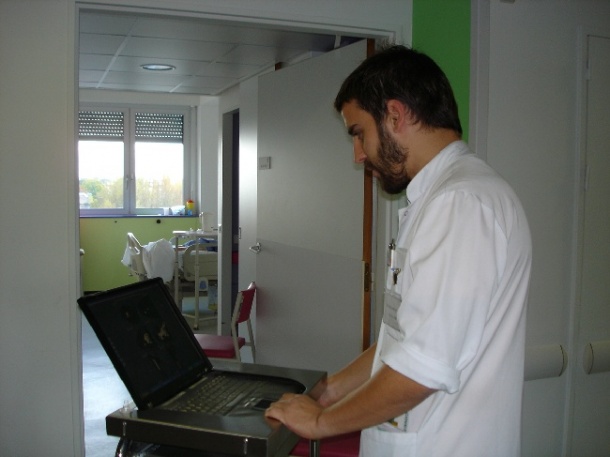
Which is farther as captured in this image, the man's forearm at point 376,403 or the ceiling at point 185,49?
the ceiling at point 185,49

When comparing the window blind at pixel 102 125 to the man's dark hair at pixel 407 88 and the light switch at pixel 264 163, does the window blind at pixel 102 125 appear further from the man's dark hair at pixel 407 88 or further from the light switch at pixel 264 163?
the man's dark hair at pixel 407 88

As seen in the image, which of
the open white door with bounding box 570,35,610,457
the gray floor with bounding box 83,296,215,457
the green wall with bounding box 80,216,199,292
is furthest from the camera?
the green wall with bounding box 80,216,199,292

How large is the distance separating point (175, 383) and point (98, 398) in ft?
9.54

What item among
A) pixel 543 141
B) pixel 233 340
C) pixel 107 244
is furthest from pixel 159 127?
pixel 543 141

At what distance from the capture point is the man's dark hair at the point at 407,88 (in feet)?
3.46

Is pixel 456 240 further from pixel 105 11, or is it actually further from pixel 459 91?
pixel 105 11

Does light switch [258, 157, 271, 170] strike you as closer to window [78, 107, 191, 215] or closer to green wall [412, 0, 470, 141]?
green wall [412, 0, 470, 141]

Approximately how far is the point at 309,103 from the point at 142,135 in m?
5.05

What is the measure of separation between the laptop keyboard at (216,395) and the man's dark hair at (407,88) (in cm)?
56

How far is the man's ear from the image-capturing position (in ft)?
3.45

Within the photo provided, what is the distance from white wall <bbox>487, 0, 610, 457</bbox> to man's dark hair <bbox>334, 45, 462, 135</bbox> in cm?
124

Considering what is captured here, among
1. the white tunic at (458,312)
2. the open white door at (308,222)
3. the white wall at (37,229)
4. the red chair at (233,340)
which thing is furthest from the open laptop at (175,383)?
the red chair at (233,340)

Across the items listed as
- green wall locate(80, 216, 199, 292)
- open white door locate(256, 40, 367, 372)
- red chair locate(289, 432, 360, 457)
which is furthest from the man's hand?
green wall locate(80, 216, 199, 292)

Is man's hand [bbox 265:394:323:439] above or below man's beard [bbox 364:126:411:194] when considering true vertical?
below
